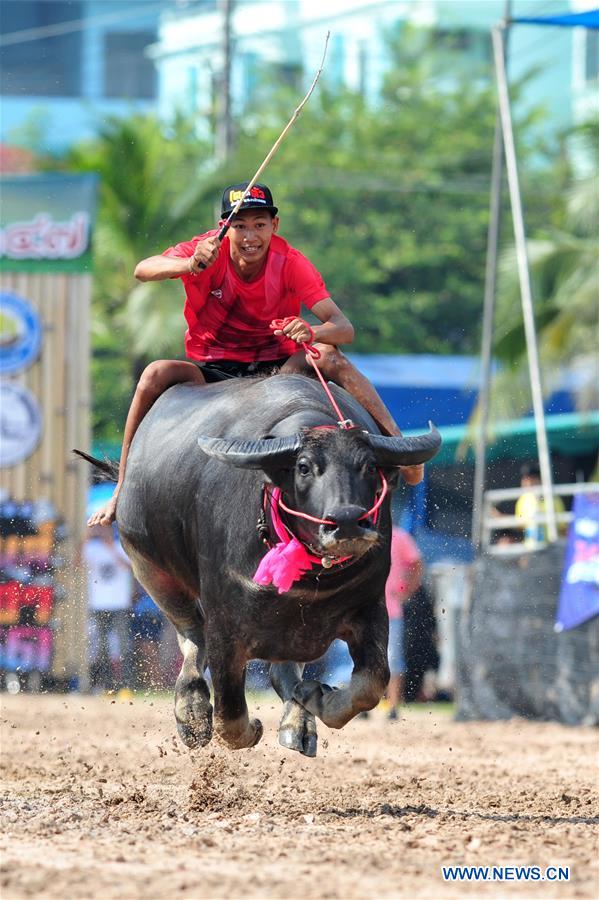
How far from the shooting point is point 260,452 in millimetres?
6422

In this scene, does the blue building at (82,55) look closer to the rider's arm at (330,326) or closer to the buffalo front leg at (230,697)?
the rider's arm at (330,326)

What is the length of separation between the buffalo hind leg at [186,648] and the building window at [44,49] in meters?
46.6

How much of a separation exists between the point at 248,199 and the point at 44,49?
184 feet

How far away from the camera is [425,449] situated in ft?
21.9

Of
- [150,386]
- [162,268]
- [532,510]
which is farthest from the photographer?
[532,510]

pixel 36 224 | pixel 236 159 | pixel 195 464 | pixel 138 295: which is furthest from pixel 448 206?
pixel 195 464

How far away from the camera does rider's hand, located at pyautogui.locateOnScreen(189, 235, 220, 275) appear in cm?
726

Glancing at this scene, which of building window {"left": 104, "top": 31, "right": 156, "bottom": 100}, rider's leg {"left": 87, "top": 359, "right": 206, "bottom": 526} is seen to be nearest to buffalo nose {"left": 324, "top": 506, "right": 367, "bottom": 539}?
rider's leg {"left": 87, "top": 359, "right": 206, "bottom": 526}

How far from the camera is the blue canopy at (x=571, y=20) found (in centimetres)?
1220

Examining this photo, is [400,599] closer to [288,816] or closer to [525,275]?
[525,275]

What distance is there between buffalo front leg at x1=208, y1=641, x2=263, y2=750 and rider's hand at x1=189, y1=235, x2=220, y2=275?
181 centimetres

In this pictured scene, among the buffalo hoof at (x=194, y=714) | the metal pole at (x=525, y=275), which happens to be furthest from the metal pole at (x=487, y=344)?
the buffalo hoof at (x=194, y=714)

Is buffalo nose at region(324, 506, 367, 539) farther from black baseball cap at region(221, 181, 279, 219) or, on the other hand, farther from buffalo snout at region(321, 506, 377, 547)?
black baseball cap at region(221, 181, 279, 219)

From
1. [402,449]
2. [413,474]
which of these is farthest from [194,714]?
[402,449]
